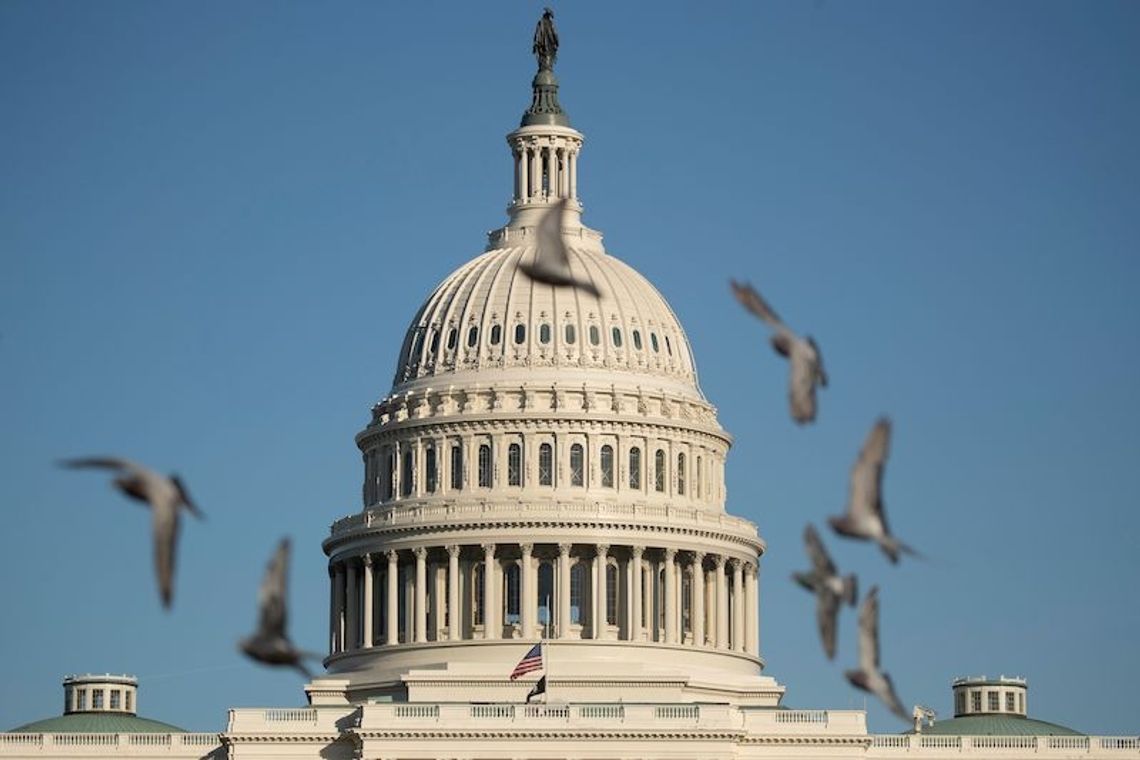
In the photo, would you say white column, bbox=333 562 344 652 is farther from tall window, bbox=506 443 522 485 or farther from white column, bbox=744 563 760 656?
white column, bbox=744 563 760 656

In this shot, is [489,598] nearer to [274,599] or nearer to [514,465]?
[514,465]

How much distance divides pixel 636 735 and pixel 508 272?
122ft

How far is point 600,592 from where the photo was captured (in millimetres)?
167875

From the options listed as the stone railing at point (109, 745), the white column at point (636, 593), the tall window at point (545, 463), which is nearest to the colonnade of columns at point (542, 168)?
the tall window at point (545, 463)

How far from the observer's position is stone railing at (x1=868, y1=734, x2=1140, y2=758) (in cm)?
15975

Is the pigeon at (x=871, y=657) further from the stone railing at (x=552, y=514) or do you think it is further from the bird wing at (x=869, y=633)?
the stone railing at (x=552, y=514)

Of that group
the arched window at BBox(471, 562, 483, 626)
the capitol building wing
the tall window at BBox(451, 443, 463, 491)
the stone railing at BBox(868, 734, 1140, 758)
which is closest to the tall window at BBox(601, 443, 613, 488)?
the capitol building wing

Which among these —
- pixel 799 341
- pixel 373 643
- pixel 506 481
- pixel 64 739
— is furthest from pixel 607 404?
pixel 799 341

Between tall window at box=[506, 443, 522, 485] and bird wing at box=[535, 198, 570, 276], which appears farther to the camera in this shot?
tall window at box=[506, 443, 522, 485]

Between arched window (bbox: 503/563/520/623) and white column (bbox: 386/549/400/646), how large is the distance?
19.5 feet

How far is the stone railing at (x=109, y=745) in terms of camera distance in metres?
161

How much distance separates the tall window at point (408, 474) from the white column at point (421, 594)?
17.5 ft

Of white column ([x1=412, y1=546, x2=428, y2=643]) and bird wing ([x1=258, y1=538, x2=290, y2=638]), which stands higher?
white column ([x1=412, y1=546, x2=428, y2=643])

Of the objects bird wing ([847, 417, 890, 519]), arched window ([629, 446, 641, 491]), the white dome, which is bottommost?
bird wing ([847, 417, 890, 519])
